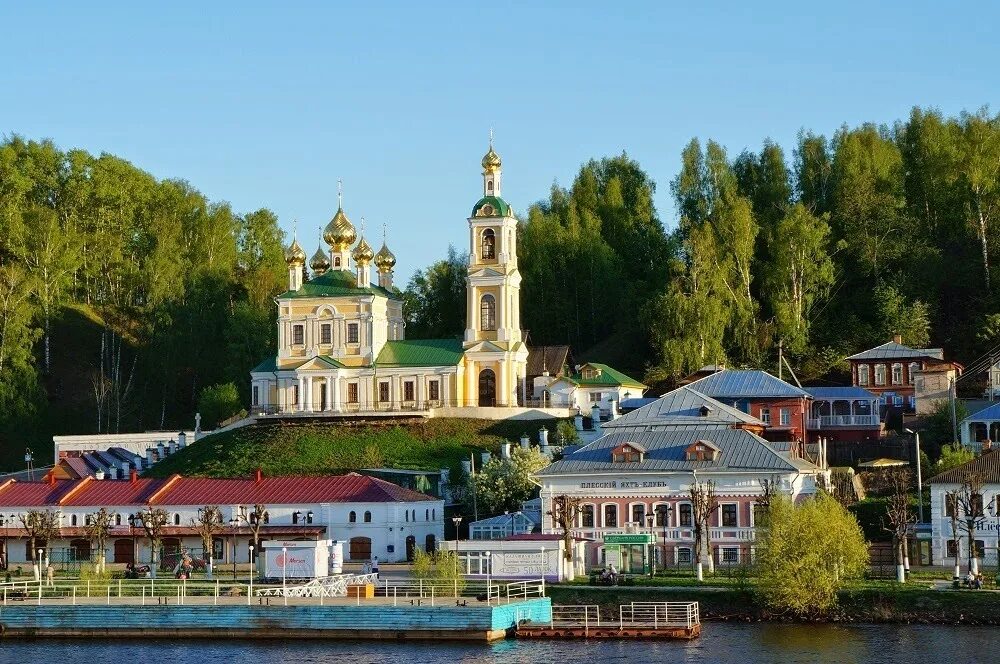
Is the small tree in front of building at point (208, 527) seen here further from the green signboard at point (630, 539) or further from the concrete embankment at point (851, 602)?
the concrete embankment at point (851, 602)

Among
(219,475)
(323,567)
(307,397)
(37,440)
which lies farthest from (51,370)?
(323,567)

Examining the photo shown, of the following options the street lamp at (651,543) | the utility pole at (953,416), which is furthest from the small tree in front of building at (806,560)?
the utility pole at (953,416)

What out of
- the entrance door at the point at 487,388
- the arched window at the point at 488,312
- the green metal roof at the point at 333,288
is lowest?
the entrance door at the point at 487,388

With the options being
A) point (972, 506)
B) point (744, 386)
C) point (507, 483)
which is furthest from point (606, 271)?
point (972, 506)

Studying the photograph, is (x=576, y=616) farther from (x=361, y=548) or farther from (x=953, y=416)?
(x=953, y=416)

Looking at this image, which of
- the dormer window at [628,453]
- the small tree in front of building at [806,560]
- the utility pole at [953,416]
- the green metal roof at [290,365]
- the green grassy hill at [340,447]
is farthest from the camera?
the green metal roof at [290,365]

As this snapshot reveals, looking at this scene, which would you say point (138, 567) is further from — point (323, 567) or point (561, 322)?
point (561, 322)

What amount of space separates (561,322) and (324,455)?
26.8 meters

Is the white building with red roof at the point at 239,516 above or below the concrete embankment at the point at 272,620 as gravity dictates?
above

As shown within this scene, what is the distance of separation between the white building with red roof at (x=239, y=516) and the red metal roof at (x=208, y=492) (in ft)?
0.14

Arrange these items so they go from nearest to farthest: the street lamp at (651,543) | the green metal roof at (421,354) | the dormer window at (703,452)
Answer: the street lamp at (651,543) < the dormer window at (703,452) < the green metal roof at (421,354)

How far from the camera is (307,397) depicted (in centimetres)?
9206

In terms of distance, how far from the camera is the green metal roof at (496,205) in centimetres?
9356

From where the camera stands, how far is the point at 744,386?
262 feet
